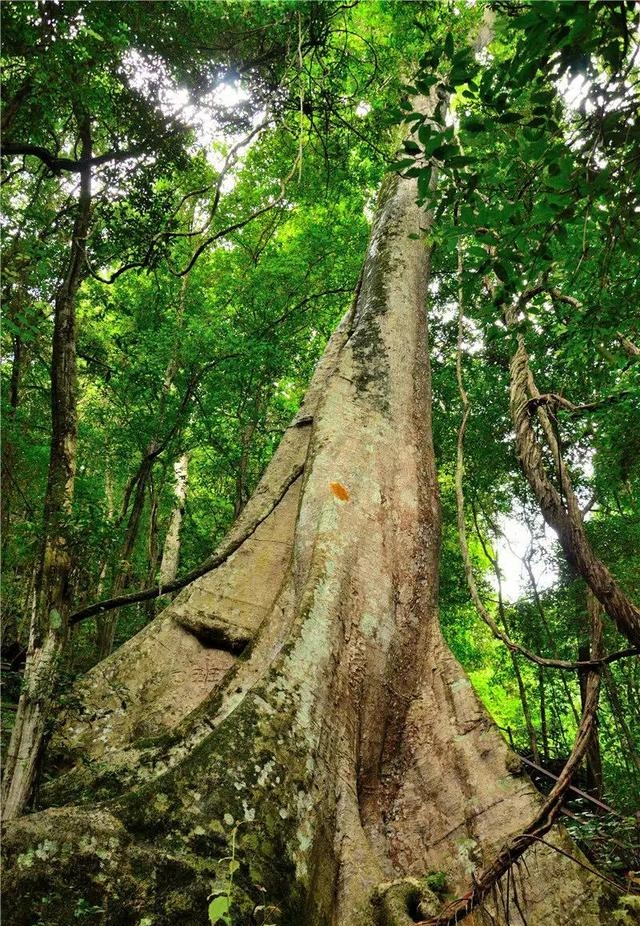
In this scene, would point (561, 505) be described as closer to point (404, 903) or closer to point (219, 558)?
point (404, 903)

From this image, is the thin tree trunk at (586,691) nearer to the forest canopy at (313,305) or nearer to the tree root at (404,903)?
the forest canopy at (313,305)

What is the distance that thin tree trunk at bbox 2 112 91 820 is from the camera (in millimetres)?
2264

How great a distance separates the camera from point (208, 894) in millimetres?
1755

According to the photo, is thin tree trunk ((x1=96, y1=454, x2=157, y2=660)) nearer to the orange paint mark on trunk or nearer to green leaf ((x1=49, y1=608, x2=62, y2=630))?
the orange paint mark on trunk

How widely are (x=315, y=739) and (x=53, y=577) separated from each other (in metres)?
1.48

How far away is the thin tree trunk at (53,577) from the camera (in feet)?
7.43

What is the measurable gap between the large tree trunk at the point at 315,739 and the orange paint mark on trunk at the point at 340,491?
0.07 feet

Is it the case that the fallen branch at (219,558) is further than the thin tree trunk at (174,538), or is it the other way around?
the thin tree trunk at (174,538)

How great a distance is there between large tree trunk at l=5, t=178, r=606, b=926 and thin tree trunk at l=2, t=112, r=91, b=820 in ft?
1.21

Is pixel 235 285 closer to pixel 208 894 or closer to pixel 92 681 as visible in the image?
pixel 92 681

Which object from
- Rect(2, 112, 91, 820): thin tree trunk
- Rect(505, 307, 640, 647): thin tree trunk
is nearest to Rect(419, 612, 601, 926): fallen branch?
Rect(505, 307, 640, 647): thin tree trunk

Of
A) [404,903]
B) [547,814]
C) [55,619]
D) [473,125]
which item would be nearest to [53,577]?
[55,619]

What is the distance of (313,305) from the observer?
10289 millimetres

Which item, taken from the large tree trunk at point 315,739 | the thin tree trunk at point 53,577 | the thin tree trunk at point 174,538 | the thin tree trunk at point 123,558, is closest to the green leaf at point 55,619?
the thin tree trunk at point 53,577
